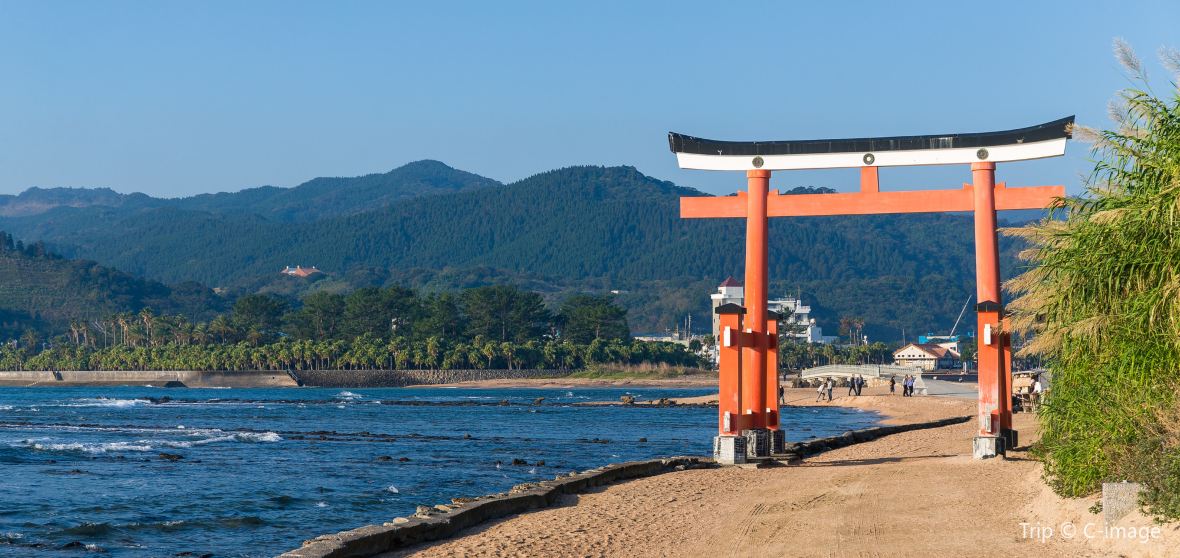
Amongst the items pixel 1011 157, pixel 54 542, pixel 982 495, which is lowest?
pixel 54 542

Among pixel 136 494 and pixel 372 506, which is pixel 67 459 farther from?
pixel 372 506

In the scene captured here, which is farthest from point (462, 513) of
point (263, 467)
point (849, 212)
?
point (263, 467)

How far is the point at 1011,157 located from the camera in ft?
78.1

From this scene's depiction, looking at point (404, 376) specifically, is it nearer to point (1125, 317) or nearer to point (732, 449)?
point (732, 449)

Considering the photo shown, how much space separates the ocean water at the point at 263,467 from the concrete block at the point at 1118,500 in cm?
1236

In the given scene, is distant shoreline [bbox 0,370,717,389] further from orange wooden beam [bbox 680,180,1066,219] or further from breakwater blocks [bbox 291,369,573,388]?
orange wooden beam [bbox 680,180,1066,219]

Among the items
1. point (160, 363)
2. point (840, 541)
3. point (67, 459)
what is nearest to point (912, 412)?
point (67, 459)

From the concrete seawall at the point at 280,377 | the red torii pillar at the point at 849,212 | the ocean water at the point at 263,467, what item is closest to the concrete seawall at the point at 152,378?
the concrete seawall at the point at 280,377

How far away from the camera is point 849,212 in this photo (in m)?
24.3

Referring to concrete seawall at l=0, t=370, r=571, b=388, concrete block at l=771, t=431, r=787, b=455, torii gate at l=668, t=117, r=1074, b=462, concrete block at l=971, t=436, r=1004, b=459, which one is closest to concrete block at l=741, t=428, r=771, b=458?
torii gate at l=668, t=117, r=1074, b=462

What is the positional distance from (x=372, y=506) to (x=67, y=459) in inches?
695

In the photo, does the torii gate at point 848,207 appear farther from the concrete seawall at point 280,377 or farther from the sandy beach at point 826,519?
the concrete seawall at point 280,377

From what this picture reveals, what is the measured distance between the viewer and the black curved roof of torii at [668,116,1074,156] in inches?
926

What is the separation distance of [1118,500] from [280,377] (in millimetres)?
158889
